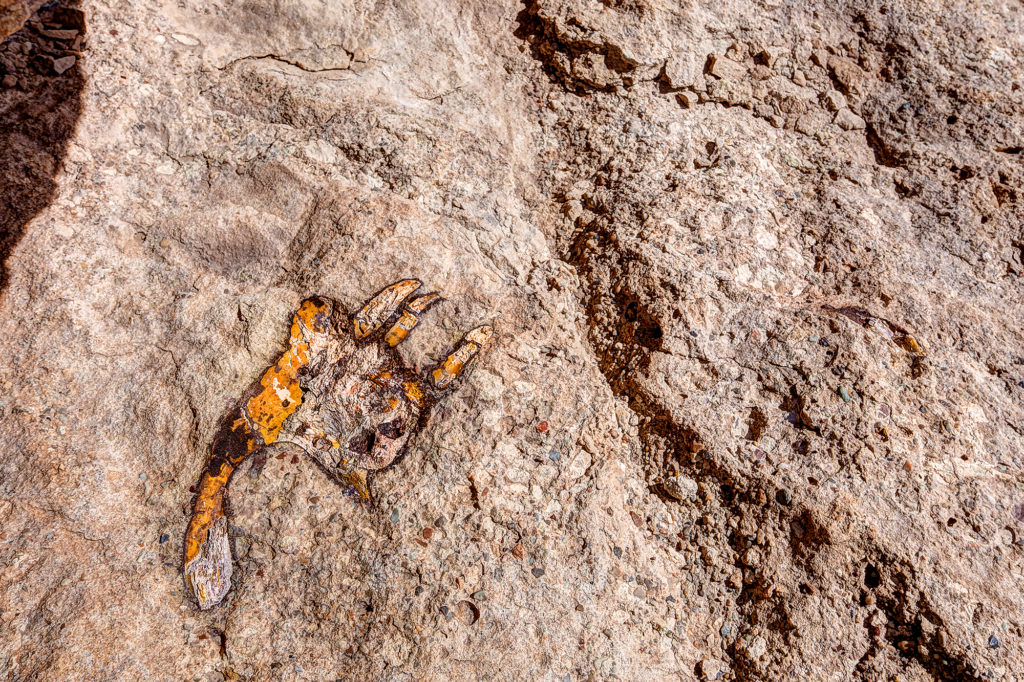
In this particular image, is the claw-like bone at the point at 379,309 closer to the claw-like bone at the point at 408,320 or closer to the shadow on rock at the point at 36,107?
Answer: the claw-like bone at the point at 408,320

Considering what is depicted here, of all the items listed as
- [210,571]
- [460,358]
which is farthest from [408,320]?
[210,571]

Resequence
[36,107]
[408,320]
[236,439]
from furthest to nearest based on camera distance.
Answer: [36,107], [408,320], [236,439]

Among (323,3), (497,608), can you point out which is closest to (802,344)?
(497,608)

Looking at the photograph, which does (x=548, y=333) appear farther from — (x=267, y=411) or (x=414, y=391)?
(x=267, y=411)

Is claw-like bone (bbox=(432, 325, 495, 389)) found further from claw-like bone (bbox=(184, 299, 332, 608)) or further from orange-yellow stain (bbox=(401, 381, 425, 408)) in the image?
claw-like bone (bbox=(184, 299, 332, 608))

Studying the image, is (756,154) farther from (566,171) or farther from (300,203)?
(300,203)

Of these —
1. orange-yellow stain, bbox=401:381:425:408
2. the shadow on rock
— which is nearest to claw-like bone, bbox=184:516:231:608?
orange-yellow stain, bbox=401:381:425:408
